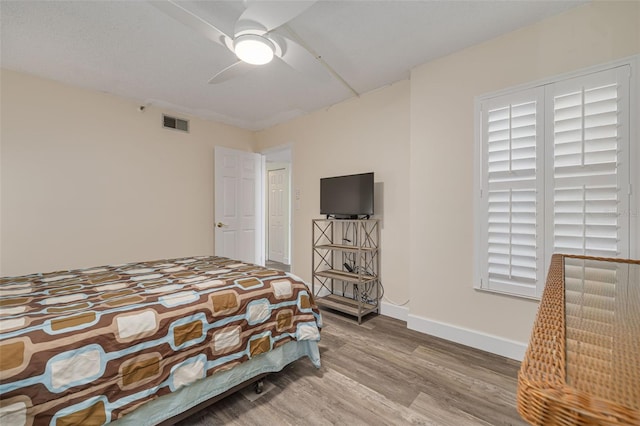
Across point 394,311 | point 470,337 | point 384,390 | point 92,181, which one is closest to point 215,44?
point 92,181

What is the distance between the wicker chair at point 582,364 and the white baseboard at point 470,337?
6.23 ft

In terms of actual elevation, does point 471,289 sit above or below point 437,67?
below

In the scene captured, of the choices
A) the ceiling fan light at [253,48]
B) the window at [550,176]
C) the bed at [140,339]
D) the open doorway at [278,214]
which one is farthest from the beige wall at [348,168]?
the open doorway at [278,214]

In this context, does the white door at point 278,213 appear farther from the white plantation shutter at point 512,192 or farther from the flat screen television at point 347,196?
the white plantation shutter at point 512,192

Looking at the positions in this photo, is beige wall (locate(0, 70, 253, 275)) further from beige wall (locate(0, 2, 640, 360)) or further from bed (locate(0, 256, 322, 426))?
bed (locate(0, 256, 322, 426))

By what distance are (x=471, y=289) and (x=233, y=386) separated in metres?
2.07

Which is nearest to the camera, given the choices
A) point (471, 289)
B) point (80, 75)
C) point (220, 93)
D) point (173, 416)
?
point (173, 416)

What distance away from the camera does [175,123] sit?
3.85 m

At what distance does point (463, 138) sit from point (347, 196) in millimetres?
1365

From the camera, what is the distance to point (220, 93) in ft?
10.9

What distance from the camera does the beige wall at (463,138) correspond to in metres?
1.90

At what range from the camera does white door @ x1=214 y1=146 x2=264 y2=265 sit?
4207 mm

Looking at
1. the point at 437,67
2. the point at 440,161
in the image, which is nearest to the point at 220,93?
the point at 437,67

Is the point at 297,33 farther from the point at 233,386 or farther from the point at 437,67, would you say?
the point at 233,386
